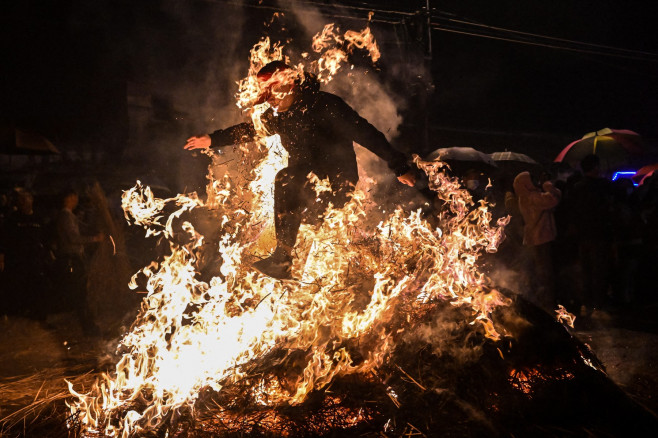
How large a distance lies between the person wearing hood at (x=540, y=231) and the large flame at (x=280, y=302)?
2.68 metres

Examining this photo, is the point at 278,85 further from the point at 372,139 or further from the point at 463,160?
the point at 463,160

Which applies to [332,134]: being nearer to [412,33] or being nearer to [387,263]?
[387,263]

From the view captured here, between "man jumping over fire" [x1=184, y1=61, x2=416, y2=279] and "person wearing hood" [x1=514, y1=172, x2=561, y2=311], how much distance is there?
12.0 ft

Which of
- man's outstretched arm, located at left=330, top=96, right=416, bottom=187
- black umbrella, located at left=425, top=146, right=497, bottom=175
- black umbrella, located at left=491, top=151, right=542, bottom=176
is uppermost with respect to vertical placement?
black umbrella, located at left=491, top=151, right=542, bottom=176

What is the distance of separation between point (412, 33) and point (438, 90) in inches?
579

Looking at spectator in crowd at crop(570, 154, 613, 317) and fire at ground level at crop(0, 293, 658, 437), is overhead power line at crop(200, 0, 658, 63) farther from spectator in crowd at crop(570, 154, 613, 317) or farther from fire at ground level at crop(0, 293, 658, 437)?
fire at ground level at crop(0, 293, 658, 437)

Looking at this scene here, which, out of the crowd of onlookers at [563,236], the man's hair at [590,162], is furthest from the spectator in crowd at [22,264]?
the man's hair at [590,162]

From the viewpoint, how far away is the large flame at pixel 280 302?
351 centimetres

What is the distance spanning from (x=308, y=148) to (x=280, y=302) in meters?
1.38

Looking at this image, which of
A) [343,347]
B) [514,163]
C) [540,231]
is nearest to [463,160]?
[514,163]

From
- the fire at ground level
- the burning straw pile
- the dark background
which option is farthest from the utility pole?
the fire at ground level

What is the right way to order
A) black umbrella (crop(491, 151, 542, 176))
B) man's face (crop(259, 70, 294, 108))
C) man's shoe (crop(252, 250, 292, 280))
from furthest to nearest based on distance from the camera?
black umbrella (crop(491, 151, 542, 176)) → man's face (crop(259, 70, 294, 108)) → man's shoe (crop(252, 250, 292, 280))

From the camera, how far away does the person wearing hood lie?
680 centimetres

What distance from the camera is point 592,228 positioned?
700cm
